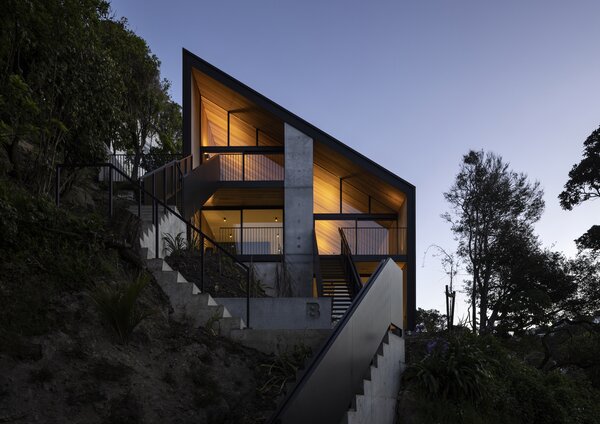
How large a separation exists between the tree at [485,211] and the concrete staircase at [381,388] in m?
18.3

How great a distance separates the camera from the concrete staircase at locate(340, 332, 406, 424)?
711 cm

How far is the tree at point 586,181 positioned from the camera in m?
25.2

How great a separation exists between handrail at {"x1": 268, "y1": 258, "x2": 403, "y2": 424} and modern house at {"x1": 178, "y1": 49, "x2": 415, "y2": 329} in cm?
946

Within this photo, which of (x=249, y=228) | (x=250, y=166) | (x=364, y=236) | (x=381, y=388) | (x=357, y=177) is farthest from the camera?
(x=249, y=228)

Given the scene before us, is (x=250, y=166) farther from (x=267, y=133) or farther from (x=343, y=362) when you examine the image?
(x=343, y=362)

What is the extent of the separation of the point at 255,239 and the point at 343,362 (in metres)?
16.8

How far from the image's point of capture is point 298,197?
836 inches

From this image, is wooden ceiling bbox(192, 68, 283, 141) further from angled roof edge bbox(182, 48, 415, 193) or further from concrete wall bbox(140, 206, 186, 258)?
concrete wall bbox(140, 206, 186, 258)

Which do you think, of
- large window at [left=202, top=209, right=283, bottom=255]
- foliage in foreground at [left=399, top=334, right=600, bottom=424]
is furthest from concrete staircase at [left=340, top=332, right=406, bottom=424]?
large window at [left=202, top=209, right=283, bottom=255]

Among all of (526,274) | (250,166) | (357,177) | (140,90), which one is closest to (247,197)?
(250,166)

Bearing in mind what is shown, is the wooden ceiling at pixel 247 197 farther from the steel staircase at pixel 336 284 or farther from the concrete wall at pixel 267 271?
the steel staircase at pixel 336 284

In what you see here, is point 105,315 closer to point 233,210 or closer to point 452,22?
point 233,210

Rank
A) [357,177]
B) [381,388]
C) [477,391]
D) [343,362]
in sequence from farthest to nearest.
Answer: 1. [357,177]
2. [477,391]
3. [381,388]
4. [343,362]

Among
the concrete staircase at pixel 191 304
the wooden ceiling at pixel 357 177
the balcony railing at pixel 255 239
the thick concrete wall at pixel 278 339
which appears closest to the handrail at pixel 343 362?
the thick concrete wall at pixel 278 339
